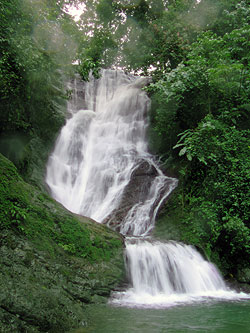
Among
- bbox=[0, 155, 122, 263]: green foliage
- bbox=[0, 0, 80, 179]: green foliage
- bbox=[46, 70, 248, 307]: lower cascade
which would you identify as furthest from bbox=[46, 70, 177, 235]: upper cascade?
bbox=[0, 155, 122, 263]: green foliage

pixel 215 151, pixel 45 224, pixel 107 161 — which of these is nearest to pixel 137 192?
pixel 107 161

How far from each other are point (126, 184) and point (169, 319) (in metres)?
6.96

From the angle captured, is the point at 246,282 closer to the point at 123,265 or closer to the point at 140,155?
the point at 123,265

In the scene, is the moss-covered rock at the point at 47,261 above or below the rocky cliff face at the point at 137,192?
below

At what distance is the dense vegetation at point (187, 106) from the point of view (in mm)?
8055

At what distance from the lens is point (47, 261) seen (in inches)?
182

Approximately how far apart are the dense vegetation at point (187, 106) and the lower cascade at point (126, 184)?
728 millimetres

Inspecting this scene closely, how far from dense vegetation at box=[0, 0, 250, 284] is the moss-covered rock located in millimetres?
3297

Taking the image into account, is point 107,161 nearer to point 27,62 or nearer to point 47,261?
point 27,62

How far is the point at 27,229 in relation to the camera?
15.6ft

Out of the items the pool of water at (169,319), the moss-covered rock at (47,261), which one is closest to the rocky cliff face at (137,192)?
the moss-covered rock at (47,261)

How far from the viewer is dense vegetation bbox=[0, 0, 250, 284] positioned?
8.05 meters

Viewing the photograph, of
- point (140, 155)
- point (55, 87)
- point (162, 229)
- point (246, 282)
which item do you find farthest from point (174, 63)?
point (246, 282)

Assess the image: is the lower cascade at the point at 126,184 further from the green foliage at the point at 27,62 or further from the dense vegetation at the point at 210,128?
the green foliage at the point at 27,62
